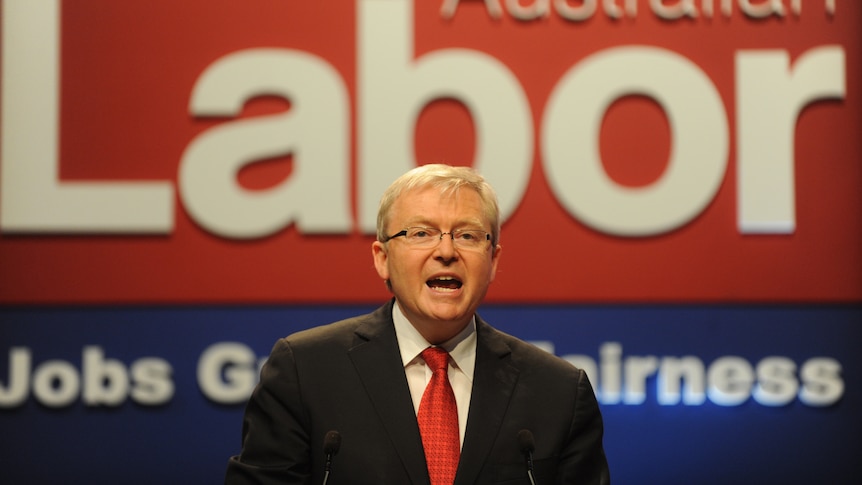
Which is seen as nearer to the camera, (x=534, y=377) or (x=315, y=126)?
(x=534, y=377)

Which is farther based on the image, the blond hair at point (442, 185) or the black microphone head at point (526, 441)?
the blond hair at point (442, 185)

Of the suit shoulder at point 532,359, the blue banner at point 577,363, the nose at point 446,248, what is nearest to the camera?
the nose at point 446,248

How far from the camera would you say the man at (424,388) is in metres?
1.96

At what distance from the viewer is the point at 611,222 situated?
3.67 metres

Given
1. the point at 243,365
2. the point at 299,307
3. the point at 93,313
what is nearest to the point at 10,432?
the point at 93,313

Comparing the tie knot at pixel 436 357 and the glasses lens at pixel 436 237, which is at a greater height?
the glasses lens at pixel 436 237

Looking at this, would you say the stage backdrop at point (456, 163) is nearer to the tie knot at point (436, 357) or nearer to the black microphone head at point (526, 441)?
the tie knot at point (436, 357)

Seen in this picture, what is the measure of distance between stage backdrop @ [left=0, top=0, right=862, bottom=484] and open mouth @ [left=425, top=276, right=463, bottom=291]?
5.04ft

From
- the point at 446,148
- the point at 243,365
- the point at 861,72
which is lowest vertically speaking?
the point at 243,365

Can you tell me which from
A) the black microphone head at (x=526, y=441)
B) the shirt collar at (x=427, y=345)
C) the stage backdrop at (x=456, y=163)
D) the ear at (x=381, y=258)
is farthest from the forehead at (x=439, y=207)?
the stage backdrop at (x=456, y=163)

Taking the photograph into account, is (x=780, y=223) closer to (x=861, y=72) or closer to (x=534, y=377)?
(x=861, y=72)

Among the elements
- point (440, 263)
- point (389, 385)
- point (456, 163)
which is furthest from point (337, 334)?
point (456, 163)

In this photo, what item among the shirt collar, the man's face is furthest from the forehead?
the shirt collar

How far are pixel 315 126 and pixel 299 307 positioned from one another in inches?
27.5
